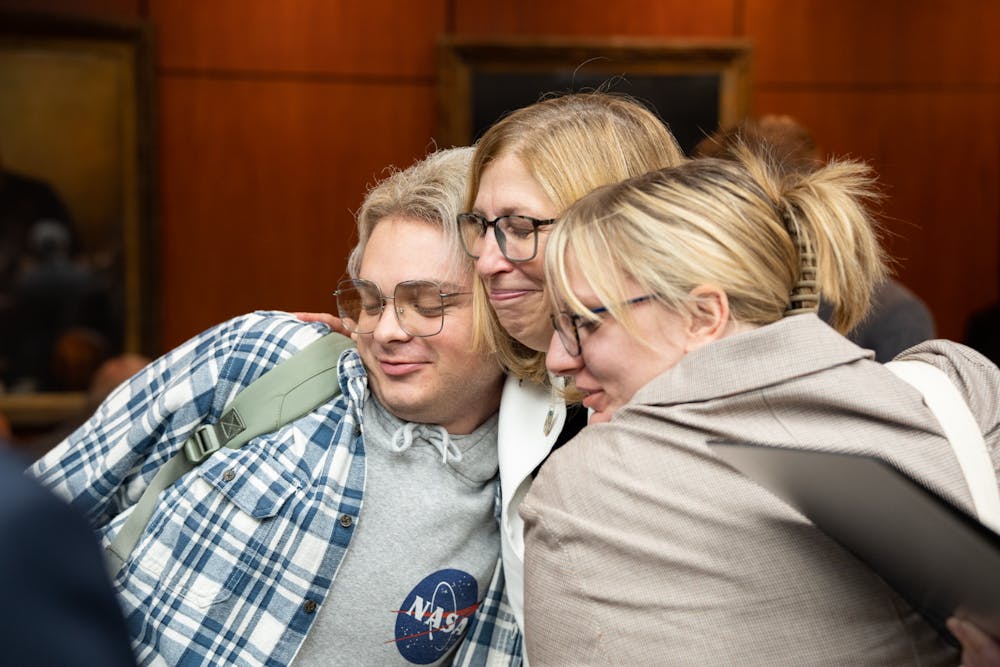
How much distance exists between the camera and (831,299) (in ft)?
5.52

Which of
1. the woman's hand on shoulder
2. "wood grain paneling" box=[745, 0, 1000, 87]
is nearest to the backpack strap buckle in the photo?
the woman's hand on shoulder

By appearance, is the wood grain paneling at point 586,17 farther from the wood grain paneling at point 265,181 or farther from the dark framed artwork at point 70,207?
the dark framed artwork at point 70,207

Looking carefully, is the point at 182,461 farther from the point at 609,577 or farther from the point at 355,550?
the point at 609,577

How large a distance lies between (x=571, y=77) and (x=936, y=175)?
2153 mm

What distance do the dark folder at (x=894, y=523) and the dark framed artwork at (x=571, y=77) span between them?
4443 mm

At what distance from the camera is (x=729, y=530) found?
53.0 inches

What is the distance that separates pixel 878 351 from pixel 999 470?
1876 mm

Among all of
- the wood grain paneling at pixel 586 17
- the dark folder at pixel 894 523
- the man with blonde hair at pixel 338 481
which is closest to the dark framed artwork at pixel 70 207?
the wood grain paneling at pixel 586 17

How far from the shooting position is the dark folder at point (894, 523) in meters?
1.01

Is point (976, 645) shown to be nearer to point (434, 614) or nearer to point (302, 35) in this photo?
point (434, 614)

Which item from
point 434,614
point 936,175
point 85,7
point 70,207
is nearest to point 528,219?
point 434,614

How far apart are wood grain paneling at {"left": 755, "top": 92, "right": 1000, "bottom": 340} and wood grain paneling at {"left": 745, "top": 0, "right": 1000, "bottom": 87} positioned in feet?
0.46

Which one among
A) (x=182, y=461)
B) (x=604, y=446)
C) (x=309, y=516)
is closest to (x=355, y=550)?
(x=309, y=516)

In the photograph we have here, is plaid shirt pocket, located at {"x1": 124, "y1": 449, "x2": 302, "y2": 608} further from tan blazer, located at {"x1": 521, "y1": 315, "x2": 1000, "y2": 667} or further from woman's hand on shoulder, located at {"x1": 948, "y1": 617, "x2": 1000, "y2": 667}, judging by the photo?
woman's hand on shoulder, located at {"x1": 948, "y1": 617, "x2": 1000, "y2": 667}
